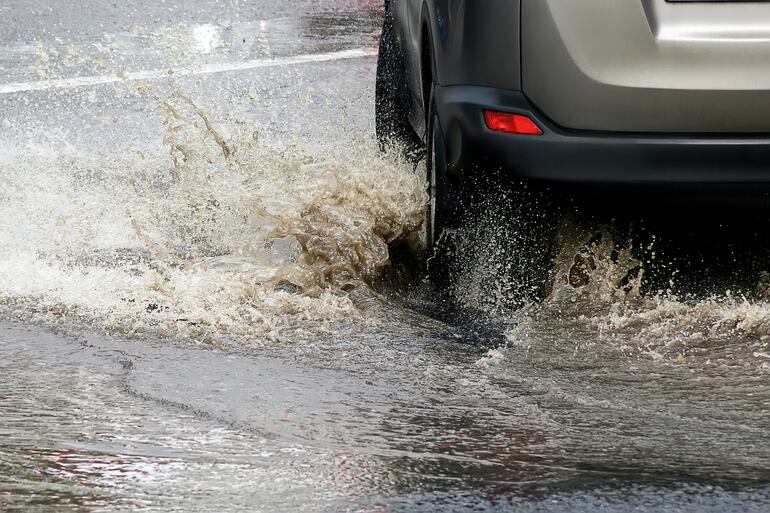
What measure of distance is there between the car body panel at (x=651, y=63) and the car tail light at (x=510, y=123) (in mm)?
98

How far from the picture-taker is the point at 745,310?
5.36 m

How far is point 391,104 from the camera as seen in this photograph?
7.77 m

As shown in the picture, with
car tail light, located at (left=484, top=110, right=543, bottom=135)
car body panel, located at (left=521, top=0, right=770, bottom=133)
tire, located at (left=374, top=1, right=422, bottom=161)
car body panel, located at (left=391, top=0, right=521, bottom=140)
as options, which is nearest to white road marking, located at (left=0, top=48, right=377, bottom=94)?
tire, located at (left=374, top=1, right=422, bottom=161)

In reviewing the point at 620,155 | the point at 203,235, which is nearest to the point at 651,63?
the point at 620,155

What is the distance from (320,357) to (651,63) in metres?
1.41

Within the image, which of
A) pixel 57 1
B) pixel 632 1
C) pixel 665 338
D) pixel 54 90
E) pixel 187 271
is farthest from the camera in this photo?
pixel 57 1

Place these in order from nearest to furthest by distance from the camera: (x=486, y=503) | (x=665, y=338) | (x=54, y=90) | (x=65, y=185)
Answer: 1. (x=486, y=503)
2. (x=665, y=338)
3. (x=65, y=185)
4. (x=54, y=90)

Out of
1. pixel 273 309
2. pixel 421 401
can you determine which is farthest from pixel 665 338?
pixel 273 309

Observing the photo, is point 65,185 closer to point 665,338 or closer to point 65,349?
point 65,349

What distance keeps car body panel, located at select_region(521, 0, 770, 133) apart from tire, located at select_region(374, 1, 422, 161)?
2359mm

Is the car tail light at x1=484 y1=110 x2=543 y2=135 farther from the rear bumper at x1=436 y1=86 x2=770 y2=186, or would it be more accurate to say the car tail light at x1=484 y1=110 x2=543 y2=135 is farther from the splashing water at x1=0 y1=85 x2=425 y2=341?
the splashing water at x1=0 y1=85 x2=425 y2=341

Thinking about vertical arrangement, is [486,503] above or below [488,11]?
below

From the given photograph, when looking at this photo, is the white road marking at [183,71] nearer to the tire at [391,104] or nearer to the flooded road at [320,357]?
the flooded road at [320,357]

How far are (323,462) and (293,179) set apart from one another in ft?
10.6
